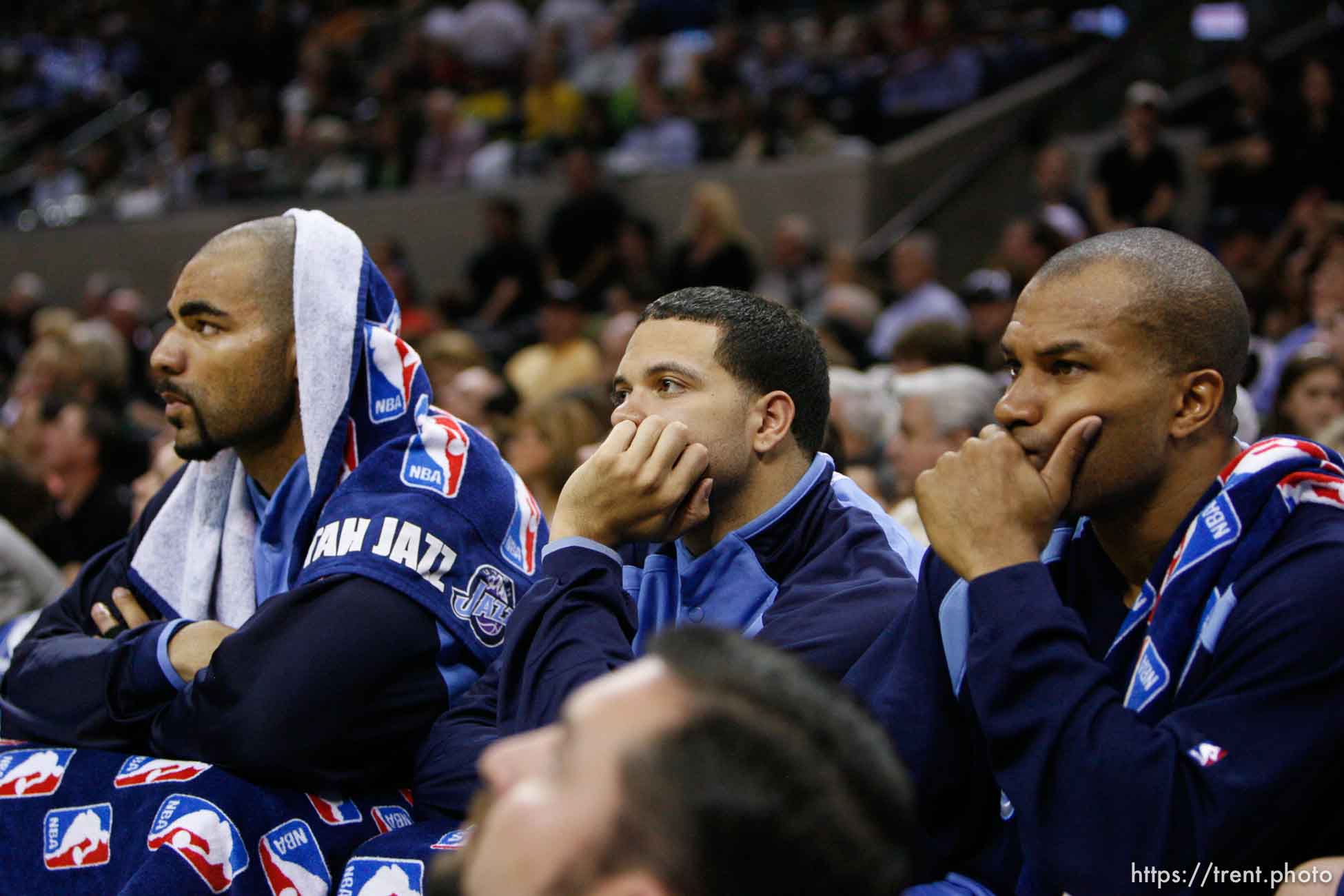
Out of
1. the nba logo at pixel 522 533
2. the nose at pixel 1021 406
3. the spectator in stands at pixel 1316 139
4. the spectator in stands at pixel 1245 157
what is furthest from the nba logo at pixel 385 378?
the spectator in stands at pixel 1316 139

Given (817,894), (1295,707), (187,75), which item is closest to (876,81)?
(187,75)

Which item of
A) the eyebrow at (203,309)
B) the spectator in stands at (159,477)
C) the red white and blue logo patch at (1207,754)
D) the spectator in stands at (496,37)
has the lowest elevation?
the red white and blue logo patch at (1207,754)

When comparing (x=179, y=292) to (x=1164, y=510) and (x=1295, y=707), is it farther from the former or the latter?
(x=1295, y=707)

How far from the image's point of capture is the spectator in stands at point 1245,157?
27.5ft

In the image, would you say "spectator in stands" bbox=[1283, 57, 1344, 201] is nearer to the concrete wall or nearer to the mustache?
the concrete wall

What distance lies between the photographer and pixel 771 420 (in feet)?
9.27

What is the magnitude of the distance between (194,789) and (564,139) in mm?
9076

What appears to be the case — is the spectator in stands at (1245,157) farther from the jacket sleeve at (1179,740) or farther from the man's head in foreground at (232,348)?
the jacket sleeve at (1179,740)

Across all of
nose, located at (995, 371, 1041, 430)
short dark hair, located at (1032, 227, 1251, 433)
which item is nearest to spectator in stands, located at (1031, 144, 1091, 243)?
short dark hair, located at (1032, 227, 1251, 433)

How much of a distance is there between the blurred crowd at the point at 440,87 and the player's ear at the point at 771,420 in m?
7.79

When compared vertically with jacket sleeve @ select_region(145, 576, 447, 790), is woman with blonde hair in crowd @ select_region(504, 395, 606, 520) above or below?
below

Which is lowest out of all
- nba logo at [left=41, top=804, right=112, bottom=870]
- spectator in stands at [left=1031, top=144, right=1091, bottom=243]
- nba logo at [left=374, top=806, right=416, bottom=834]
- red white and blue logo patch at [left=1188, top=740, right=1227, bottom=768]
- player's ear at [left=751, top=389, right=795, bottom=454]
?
spectator in stands at [left=1031, top=144, right=1091, bottom=243]

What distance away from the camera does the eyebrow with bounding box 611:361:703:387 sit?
9.04ft

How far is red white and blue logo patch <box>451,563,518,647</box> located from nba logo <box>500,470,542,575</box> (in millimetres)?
78
